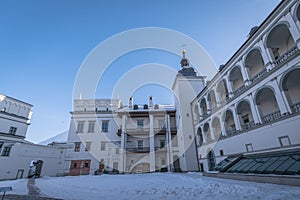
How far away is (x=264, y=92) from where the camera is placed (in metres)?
11.9

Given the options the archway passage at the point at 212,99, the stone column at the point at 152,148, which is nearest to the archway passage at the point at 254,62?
the archway passage at the point at 212,99

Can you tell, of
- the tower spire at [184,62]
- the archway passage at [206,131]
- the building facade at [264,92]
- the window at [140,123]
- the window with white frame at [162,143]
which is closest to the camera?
the building facade at [264,92]

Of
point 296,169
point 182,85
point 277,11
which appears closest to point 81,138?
point 182,85

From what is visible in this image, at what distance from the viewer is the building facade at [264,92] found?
914cm

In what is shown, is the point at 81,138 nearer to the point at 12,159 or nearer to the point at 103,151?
the point at 103,151

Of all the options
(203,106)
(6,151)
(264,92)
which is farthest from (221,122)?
(6,151)

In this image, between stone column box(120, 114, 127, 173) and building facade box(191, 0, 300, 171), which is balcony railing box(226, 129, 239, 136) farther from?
stone column box(120, 114, 127, 173)

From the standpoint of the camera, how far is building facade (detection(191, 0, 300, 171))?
9141 mm

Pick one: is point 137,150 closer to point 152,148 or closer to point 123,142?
point 152,148

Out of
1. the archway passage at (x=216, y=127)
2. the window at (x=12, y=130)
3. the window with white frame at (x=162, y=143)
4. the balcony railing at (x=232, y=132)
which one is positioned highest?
the window at (x=12, y=130)

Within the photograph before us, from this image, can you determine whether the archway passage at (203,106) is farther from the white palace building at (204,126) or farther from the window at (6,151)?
the window at (6,151)

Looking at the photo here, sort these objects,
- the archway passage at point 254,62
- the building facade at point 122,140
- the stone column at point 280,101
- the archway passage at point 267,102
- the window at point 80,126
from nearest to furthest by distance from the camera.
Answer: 1. the stone column at point 280,101
2. the archway passage at point 267,102
3. the archway passage at point 254,62
4. the building facade at point 122,140
5. the window at point 80,126

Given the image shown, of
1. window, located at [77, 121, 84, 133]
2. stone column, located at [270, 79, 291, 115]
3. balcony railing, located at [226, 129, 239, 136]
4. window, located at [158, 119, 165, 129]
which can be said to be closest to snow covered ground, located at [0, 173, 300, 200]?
stone column, located at [270, 79, 291, 115]

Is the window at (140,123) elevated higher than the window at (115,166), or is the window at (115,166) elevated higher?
the window at (140,123)
